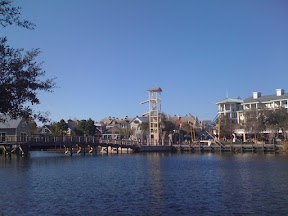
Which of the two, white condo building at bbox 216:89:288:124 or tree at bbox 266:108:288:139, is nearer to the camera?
tree at bbox 266:108:288:139

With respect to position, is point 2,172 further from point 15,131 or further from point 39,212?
point 15,131

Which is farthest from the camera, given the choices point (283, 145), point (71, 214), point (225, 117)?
point (225, 117)

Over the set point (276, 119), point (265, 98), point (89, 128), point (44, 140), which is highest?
point (265, 98)

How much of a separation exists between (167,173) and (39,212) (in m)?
18.1

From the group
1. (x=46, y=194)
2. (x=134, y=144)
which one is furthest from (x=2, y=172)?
(x=134, y=144)

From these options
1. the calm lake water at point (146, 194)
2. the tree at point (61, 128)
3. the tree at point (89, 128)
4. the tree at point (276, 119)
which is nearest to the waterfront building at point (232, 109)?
the tree at point (276, 119)

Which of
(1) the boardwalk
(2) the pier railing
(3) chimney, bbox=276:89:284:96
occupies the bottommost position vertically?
(1) the boardwalk

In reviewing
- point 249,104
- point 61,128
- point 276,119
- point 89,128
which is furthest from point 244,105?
point 61,128

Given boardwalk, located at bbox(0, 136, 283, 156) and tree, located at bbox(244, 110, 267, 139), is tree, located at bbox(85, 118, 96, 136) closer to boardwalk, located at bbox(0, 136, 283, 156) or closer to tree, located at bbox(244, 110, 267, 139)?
boardwalk, located at bbox(0, 136, 283, 156)

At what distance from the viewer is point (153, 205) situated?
20359 millimetres

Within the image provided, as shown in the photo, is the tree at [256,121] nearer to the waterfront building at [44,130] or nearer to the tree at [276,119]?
the tree at [276,119]

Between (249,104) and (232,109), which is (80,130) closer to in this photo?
(232,109)

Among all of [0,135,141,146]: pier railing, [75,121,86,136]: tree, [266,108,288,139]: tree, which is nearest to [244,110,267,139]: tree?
[266,108,288,139]: tree

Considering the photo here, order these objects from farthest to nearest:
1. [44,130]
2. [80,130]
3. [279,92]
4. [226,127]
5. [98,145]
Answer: [44,130] < [80,130] < [226,127] < [279,92] < [98,145]
